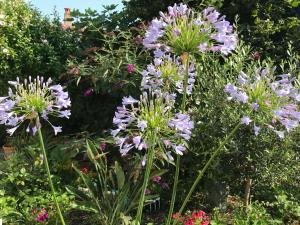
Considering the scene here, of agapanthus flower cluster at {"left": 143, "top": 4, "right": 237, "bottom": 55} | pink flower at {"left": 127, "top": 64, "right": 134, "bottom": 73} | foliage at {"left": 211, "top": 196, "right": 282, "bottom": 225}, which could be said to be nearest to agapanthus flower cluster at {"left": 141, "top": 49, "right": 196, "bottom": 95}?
agapanthus flower cluster at {"left": 143, "top": 4, "right": 237, "bottom": 55}

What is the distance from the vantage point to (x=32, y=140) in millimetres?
5945

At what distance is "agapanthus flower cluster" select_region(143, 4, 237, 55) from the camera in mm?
2518

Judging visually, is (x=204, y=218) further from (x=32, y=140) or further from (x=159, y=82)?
(x=32, y=140)

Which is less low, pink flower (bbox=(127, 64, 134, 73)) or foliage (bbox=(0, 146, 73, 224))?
pink flower (bbox=(127, 64, 134, 73))

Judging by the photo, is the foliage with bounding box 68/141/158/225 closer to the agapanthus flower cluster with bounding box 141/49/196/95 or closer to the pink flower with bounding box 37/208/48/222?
the pink flower with bounding box 37/208/48/222

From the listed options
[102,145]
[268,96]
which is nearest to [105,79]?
[102,145]

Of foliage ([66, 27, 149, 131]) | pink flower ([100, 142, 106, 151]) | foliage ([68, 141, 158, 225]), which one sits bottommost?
foliage ([68, 141, 158, 225])

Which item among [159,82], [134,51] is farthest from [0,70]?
[159,82]

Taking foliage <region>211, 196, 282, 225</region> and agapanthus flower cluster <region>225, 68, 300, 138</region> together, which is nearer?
agapanthus flower cluster <region>225, 68, 300, 138</region>

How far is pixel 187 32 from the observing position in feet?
8.22

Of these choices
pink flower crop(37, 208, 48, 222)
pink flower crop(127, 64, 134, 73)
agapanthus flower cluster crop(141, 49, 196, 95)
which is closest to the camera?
agapanthus flower cluster crop(141, 49, 196, 95)

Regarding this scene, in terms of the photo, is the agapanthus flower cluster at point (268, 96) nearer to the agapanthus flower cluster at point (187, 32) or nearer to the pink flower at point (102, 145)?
the agapanthus flower cluster at point (187, 32)

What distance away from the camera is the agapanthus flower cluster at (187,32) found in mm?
2518

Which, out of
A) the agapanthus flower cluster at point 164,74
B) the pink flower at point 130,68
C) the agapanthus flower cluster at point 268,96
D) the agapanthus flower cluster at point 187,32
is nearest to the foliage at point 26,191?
the pink flower at point 130,68
